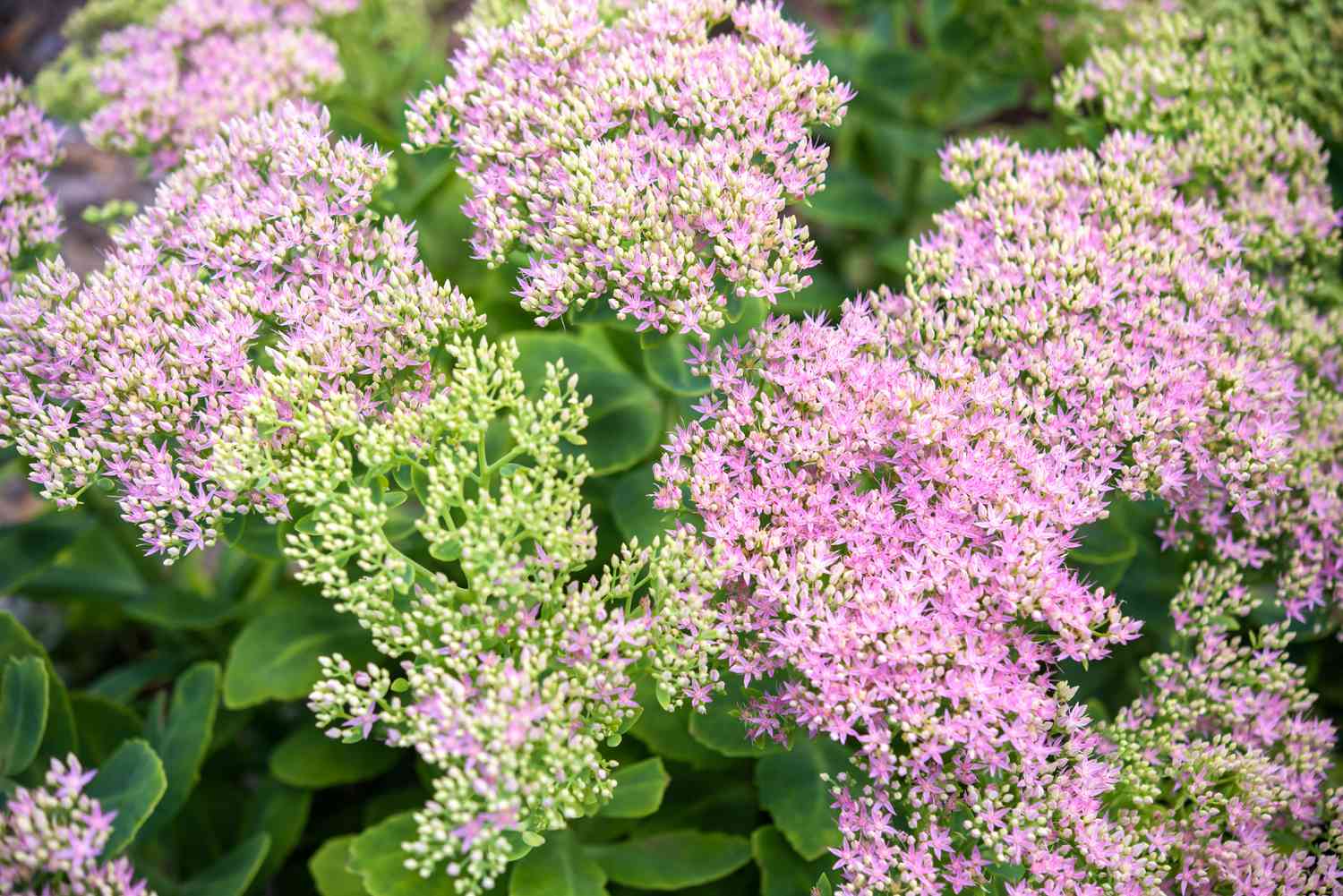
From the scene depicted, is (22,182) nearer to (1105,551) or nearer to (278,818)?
(278,818)

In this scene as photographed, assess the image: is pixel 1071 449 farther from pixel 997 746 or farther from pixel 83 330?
pixel 83 330

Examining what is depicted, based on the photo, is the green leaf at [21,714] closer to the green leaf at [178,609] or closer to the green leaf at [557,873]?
the green leaf at [178,609]

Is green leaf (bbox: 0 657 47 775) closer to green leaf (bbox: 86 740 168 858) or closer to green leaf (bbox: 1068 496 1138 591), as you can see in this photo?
green leaf (bbox: 86 740 168 858)

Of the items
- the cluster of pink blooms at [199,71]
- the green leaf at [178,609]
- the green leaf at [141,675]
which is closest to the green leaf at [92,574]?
the green leaf at [178,609]

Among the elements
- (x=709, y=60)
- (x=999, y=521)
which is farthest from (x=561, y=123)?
(x=999, y=521)

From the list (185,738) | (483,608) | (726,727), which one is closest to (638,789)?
(726,727)
